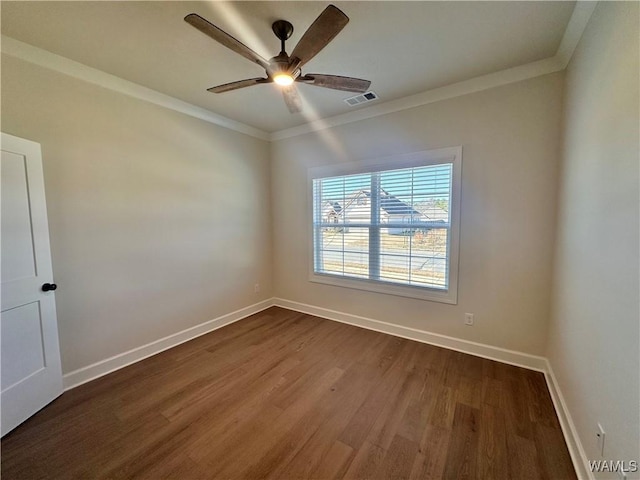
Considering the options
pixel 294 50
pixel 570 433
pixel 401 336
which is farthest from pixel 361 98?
pixel 570 433

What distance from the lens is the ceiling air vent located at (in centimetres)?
271

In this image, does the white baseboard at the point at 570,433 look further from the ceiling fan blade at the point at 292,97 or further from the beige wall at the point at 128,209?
the beige wall at the point at 128,209

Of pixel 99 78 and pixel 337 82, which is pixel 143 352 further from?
pixel 337 82

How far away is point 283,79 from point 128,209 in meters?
1.92

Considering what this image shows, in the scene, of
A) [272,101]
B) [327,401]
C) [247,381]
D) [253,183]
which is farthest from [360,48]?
[247,381]

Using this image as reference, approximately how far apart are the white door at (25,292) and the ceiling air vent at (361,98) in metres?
2.71

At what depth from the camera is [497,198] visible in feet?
7.97

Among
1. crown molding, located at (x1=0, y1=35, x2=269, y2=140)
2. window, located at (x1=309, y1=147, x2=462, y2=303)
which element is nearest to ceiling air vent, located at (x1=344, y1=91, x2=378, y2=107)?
window, located at (x1=309, y1=147, x2=462, y2=303)

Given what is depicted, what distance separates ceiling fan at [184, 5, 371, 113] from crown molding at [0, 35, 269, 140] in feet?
3.71

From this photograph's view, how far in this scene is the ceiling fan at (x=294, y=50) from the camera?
4.22 ft

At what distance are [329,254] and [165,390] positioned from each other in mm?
2297


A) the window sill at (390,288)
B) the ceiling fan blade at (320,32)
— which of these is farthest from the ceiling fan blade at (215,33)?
the window sill at (390,288)

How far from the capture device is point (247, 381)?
7.32 ft

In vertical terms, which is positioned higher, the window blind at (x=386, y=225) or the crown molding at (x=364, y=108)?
the crown molding at (x=364, y=108)
